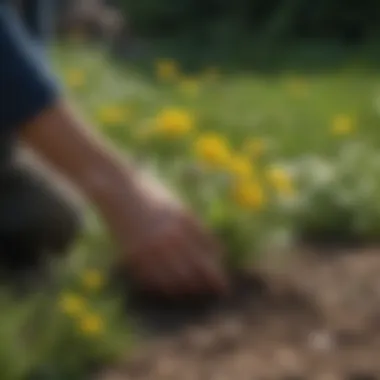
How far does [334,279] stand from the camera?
7.23 ft

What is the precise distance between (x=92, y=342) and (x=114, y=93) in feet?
7.90

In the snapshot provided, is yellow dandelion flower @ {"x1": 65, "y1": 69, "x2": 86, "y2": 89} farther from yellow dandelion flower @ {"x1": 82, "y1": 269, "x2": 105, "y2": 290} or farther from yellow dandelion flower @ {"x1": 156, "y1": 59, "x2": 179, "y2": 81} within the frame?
yellow dandelion flower @ {"x1": 82, "y1": 269, "x2": 105, "y2": 290}

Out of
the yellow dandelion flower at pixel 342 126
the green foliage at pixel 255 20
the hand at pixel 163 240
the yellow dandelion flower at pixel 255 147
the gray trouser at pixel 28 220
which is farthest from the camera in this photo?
the green foliage at pixel 255 20

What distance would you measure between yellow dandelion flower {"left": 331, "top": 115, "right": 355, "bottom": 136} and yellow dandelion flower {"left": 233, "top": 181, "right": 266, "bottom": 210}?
42.0 inches

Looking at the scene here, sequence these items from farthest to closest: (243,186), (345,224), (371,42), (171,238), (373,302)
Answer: (371,42) → (345,224) → (243,186) → (373,302) → (171,238)

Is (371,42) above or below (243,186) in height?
above

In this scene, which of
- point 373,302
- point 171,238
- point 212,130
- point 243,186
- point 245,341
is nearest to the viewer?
point 171,238

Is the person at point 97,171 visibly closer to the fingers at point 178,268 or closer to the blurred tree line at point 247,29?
the fingers at point 178,268

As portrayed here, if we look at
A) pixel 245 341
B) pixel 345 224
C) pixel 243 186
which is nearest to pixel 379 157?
pixel 345 224

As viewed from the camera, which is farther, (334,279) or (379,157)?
(379,157)

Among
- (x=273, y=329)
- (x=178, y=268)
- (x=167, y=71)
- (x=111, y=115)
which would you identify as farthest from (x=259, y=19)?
Result: (x=178, y=268)

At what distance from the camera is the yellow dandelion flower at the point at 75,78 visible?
13.9 feet

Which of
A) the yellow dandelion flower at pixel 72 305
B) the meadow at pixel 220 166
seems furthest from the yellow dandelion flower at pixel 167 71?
the yellow dandelion flower at pixel 72 305

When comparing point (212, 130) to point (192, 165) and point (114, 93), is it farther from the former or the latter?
point (192, 165)
